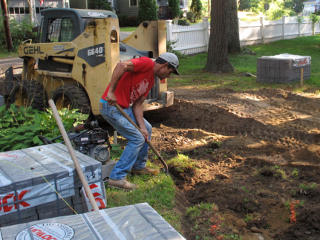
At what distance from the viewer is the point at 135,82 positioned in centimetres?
492

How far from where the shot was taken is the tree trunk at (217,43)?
14.1m

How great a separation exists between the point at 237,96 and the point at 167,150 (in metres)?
4.22

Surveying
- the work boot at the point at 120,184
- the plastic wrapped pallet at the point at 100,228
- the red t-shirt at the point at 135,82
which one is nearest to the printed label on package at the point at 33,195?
the plastic wrapped pallet at the point at 100,228

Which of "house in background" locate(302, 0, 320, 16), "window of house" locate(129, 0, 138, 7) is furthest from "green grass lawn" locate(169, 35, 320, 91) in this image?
"house in background" locate(302, 0, 320, 16)

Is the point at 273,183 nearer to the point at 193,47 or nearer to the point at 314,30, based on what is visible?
the point at 193,47

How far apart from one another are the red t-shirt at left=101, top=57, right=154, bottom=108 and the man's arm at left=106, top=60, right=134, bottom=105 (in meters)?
0.06

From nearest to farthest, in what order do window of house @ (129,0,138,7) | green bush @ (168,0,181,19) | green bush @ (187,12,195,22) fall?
green bush @ (168,0,181,19)
green bush @ (187,12,195,22)
window of house @ (129,0,138,7)

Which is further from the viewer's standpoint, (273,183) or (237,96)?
(237,96)

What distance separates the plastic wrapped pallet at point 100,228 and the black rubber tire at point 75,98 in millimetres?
4846

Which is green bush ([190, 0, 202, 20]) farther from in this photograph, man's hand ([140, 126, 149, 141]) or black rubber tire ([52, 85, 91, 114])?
man's hand ([140, 126, 149, 141])

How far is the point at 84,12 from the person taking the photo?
7.83 m

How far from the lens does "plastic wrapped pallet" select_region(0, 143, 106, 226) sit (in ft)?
10.3

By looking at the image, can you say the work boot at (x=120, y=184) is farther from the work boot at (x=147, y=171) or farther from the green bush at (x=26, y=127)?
the green bush at (x=26, y=127)

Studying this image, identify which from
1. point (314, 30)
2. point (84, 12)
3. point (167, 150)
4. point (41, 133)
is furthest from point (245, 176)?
point (314, 30)
